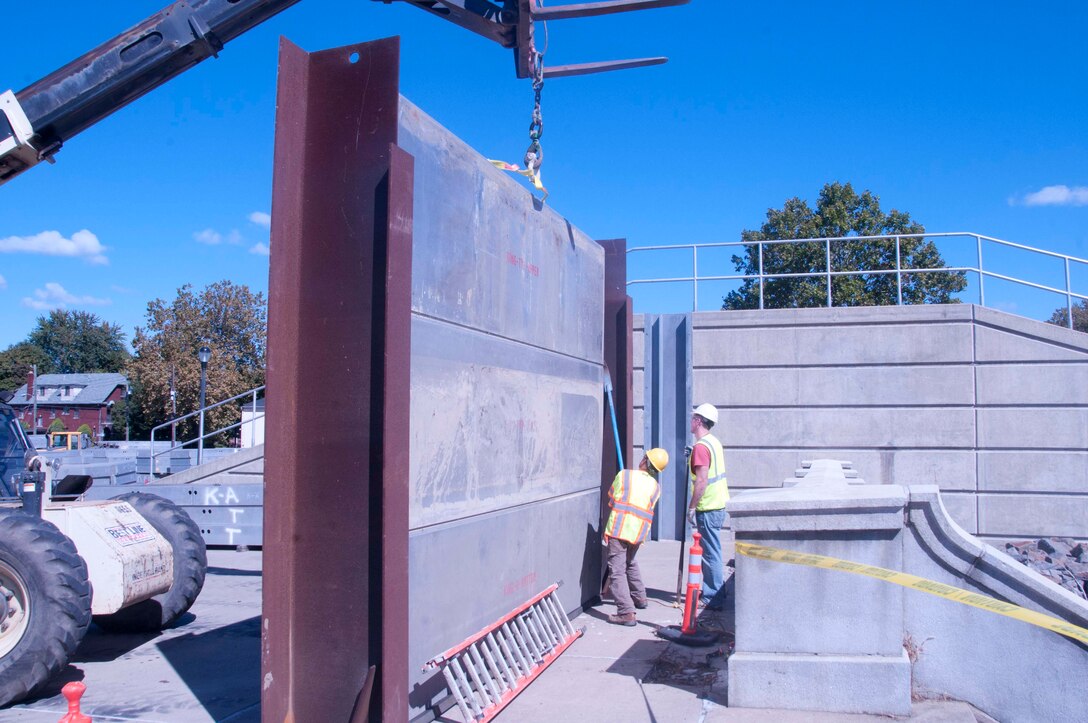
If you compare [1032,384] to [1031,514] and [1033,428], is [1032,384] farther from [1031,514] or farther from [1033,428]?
[1031,514]

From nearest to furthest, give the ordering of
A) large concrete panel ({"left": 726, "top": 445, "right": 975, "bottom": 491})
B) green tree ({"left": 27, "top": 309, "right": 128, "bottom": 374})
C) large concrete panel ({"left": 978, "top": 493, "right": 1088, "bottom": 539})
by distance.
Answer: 1. large concrete panel ({"left": 978, "top": 493, "right": 1088, "bottom": 539})
2. large concrete panel ({"left": 726, "top": 445, "right": 975, "bottom": 491})
3. green tree ({"left": 27, "top": 309, "right": 128, "bottom": 374})

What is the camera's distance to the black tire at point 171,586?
819cm

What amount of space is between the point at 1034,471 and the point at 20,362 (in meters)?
88.6

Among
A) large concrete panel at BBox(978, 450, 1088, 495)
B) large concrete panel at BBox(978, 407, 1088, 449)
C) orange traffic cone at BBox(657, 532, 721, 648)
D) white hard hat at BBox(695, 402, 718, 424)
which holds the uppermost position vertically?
white hard hat at BBox(695, 402, 718, 424)

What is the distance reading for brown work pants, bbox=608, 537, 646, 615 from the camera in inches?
320

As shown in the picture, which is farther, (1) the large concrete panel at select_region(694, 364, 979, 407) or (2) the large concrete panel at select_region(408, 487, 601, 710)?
(1) the large concrete panel at select_region(694, 364, 979, 407)

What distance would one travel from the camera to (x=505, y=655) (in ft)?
21.0

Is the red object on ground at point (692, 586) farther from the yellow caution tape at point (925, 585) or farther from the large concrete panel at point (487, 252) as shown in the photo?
the large concrete panel at point (487, 252)

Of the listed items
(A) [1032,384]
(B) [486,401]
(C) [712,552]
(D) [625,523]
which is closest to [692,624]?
(D) [625,523]

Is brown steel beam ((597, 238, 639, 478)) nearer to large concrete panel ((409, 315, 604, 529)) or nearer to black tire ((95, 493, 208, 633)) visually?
large concrete panel ((409, 315, 604, 529))

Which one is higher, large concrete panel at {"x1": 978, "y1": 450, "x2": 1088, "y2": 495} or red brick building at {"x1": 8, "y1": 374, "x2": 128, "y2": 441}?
red brick building at {"x1": 8, "y1": 374, "x2": 128, "y2": 441}

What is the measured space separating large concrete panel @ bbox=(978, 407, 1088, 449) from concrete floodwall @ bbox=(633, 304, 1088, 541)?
0.01 metres

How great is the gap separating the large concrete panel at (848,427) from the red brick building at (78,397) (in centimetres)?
6644

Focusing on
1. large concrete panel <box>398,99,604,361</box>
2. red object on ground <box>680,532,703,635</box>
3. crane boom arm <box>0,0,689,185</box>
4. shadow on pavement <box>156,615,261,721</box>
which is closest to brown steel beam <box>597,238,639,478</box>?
large concrete panel <box>398,99,604,361</box>
